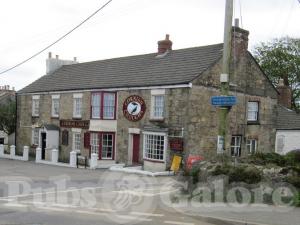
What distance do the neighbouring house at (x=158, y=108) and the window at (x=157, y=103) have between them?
2.3 inches

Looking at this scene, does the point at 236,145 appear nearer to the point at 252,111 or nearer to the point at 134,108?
the point at 252,111

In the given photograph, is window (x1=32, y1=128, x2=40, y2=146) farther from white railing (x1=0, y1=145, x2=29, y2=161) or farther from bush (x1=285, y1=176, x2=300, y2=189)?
bush (x1=285, y1=176, x2=300, y2=189)

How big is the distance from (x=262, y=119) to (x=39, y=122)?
16.9 meters

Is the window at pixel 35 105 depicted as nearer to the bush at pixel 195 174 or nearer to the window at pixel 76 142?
the window at pixel 76 142

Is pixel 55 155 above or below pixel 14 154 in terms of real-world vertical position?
above

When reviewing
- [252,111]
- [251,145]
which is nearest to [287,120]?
[252,111]

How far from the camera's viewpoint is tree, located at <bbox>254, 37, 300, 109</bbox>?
160 feet

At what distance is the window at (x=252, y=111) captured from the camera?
28.8 meters

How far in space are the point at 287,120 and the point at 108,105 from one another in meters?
13.6

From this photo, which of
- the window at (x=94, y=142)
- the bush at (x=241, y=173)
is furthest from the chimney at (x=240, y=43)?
the bush at (x=241, y=173)

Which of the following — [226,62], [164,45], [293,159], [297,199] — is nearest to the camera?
[297,199]

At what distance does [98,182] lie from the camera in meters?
20.1

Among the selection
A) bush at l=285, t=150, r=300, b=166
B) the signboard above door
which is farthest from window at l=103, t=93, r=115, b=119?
bush at l=285, t=150, r=300, b=166

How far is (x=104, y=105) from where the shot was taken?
29.2m
